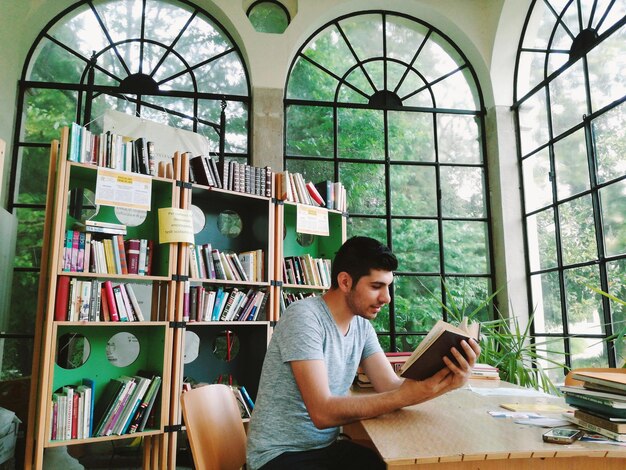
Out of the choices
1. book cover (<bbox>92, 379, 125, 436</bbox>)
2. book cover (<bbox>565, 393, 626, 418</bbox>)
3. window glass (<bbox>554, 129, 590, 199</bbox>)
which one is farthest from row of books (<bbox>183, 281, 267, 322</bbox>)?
window glass (<bbox>554, 129, 590, 199</bbox>)

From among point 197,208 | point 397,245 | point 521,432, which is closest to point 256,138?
point 197,208

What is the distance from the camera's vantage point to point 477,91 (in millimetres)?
5117

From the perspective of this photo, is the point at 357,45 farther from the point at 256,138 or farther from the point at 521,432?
the point at 521,432

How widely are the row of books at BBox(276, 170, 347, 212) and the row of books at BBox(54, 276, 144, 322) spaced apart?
4.20 ft

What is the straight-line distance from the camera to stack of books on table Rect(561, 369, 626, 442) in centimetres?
129

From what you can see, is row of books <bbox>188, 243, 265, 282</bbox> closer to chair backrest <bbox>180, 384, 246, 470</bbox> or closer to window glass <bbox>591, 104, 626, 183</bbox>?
chair backrest <bbox>180, 384, 246, 470</bbox>

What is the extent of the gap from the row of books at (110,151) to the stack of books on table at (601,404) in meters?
2.61

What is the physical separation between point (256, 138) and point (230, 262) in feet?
5.05

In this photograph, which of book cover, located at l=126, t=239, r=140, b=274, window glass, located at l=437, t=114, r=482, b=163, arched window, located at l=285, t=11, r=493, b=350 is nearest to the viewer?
book cover, located at l=126, t=239, r=140, b=274

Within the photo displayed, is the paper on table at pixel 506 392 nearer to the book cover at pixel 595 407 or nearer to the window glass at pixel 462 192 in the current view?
the book cover at pixel 595 407

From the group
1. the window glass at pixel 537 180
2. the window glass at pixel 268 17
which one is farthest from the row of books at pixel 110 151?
the window glass at pixel 537 180

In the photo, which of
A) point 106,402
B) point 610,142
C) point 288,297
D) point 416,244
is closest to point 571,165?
point 610,142

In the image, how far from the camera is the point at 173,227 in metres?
3.02

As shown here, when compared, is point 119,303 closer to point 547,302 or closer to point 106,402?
point 106,402
